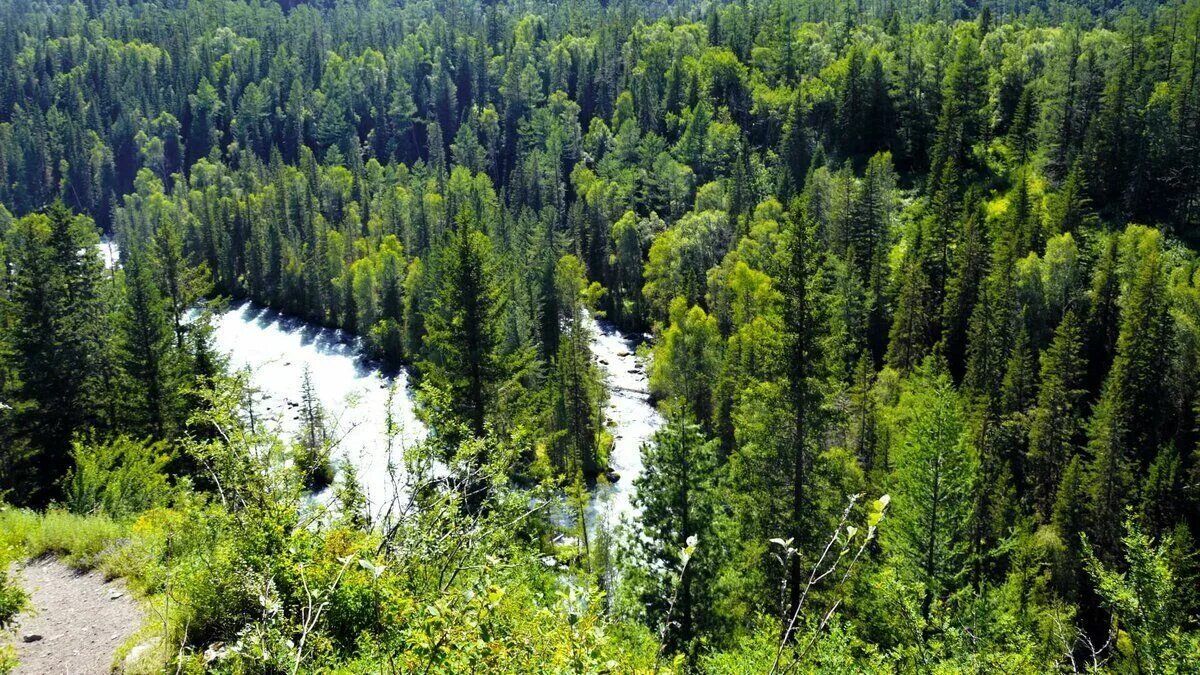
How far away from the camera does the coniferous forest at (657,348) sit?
41.7ft

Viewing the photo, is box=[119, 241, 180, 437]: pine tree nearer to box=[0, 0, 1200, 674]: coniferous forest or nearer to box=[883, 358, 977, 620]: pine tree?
box=[0, 0, 1200, 674]: coniferous forest

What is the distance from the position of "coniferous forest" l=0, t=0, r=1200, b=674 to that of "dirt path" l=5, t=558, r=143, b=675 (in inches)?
20.0

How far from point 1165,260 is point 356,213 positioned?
101545mm

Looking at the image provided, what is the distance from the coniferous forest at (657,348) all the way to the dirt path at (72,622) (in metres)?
0.51

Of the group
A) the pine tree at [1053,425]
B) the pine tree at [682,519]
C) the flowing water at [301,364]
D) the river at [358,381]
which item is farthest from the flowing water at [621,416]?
the pine tree at [1053,425]

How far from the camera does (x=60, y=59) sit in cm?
19700

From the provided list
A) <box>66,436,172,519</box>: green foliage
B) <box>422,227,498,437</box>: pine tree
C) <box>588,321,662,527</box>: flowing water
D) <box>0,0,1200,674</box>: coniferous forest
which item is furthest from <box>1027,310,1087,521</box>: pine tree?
<box>66,436,172,519</box>: green foliage

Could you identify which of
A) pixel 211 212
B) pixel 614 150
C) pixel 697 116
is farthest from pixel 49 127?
pixel 697 116

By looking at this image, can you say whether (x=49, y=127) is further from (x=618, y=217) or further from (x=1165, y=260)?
(x=1165, y=260)

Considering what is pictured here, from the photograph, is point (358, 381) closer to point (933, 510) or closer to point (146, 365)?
point (146, 365)

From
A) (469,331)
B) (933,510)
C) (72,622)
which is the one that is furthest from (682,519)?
(72,622)

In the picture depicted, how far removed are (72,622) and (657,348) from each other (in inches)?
2405

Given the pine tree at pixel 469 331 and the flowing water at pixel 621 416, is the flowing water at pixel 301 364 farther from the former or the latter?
the pine tree at pixel 469 331

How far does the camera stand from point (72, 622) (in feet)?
48.9
